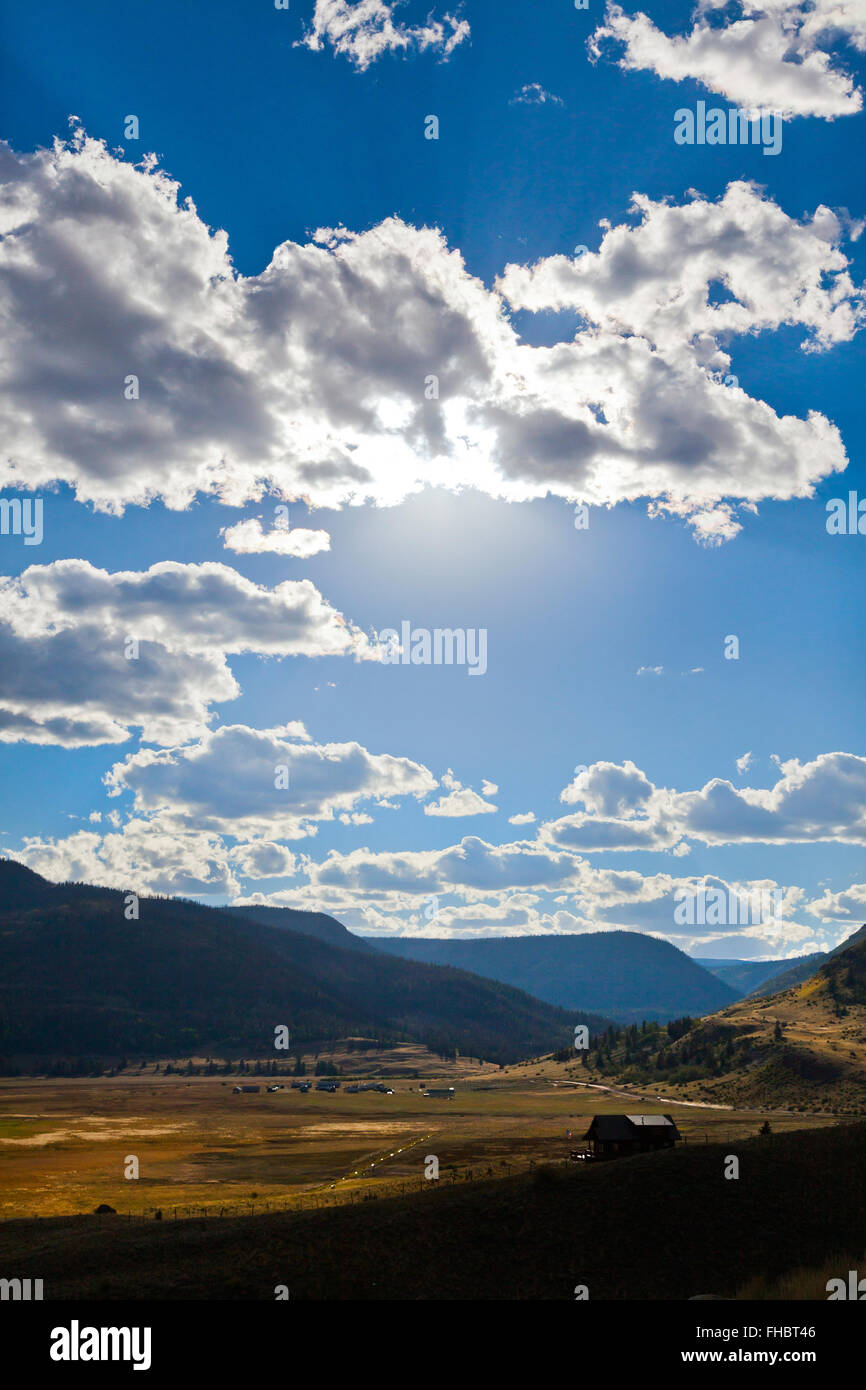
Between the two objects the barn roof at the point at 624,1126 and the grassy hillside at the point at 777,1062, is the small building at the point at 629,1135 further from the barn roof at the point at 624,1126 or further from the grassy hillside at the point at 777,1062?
the grassy hillside at the point at 777,1062

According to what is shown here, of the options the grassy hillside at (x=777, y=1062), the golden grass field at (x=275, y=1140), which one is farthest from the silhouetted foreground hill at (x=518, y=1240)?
the grassy hillside at (x=777, y=1062)

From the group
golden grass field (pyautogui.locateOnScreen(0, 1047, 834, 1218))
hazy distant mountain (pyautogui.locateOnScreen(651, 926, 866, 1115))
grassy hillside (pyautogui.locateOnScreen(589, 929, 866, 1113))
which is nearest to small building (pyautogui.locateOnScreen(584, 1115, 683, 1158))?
golden grass field (pyautogui.locateOnScreen(0, 1047, 834, 1218))

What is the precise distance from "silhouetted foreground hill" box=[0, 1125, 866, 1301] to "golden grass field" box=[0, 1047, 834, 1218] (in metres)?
16.7

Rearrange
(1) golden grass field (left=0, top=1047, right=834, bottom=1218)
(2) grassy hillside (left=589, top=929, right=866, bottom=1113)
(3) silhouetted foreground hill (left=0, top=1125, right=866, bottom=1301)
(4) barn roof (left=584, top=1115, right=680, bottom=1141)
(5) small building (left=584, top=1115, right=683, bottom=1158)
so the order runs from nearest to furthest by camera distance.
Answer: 1. (3) silhouetted foreground hill (left=0, top=1125, right=866, bottom=1301)
2. (5) small building (left=584, top=1115, right=683, bottom=1158)
3. (4) barn roof (left=584, top=1115, right=680, bottom=1141)
4. (1) golden grass field (left=0, top=1047, right=834, bottom=1218)
5. (2) grassy hillside (left=589, top=929, right=866, bottom=1113)

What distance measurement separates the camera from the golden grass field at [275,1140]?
73562mm

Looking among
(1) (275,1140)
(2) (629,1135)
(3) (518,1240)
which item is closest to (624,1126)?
(2) (629,1135)

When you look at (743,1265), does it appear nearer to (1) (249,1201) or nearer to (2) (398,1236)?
(2) (398,1236)

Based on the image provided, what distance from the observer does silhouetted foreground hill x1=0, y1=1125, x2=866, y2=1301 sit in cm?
3675

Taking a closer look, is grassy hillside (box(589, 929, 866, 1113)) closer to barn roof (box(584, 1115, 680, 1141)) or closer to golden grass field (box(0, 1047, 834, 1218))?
golden grass field (box(0, 1047, 834, 1218))

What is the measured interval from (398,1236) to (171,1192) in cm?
4243

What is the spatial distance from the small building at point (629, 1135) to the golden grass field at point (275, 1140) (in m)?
7.34
